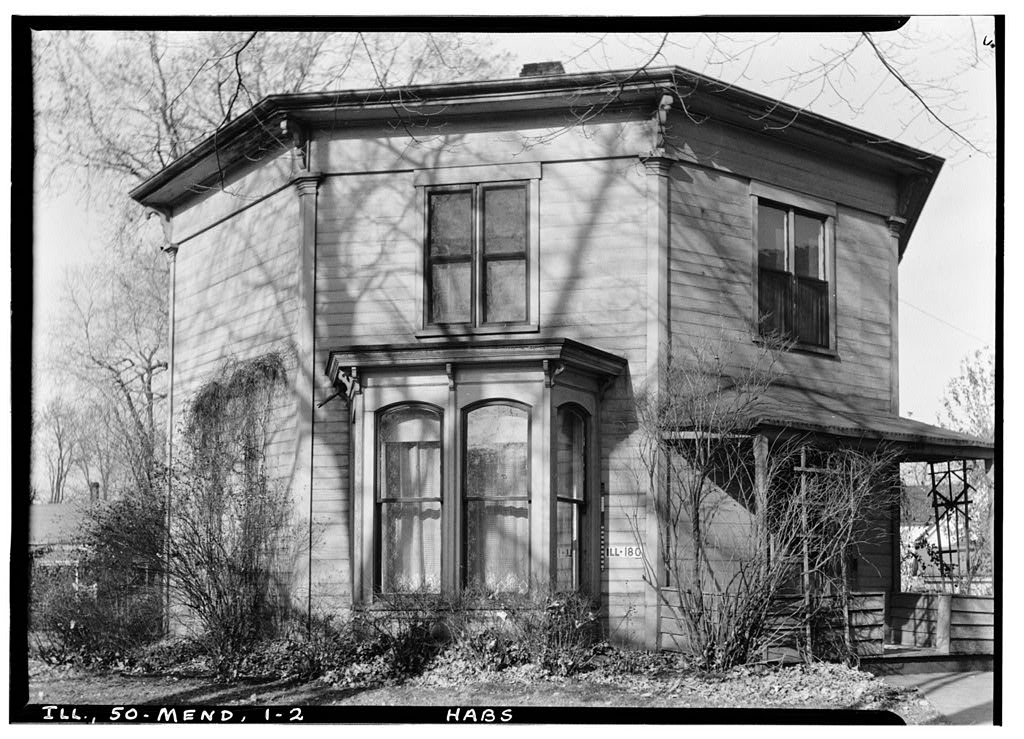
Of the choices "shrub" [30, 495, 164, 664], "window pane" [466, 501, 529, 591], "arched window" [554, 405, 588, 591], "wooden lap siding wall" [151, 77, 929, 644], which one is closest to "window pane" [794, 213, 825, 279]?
"wooden lap siding wall" [151, 77, 929, 644]

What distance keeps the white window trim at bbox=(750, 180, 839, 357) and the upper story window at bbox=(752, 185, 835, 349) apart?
0.01 meters

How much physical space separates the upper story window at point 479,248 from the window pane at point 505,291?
1cm

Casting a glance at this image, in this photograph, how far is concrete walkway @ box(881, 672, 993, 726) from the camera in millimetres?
10656

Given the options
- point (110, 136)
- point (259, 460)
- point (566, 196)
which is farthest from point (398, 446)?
point (110, 136)

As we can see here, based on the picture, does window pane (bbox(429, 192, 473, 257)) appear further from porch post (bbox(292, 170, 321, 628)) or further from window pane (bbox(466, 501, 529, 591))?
window pane (bbox(466, 501, 529, 591))

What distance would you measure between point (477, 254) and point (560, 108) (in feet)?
5.92

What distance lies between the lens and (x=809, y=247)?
48.0 feet

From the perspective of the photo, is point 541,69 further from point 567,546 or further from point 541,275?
point 567,546

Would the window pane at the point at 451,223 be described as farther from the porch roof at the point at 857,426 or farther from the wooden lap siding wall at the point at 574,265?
the porch roof at the point at 857,426

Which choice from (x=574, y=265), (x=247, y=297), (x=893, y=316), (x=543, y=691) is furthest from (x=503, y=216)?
(x=543, y=691)

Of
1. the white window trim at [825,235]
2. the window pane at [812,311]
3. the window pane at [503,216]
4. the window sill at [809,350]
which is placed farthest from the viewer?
the window pane at [812,311]

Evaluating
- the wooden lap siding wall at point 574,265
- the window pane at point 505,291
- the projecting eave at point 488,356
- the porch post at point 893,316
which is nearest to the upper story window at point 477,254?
the window pane at point 505,291

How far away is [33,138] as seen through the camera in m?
11.0

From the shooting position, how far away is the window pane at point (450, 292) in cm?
1366
